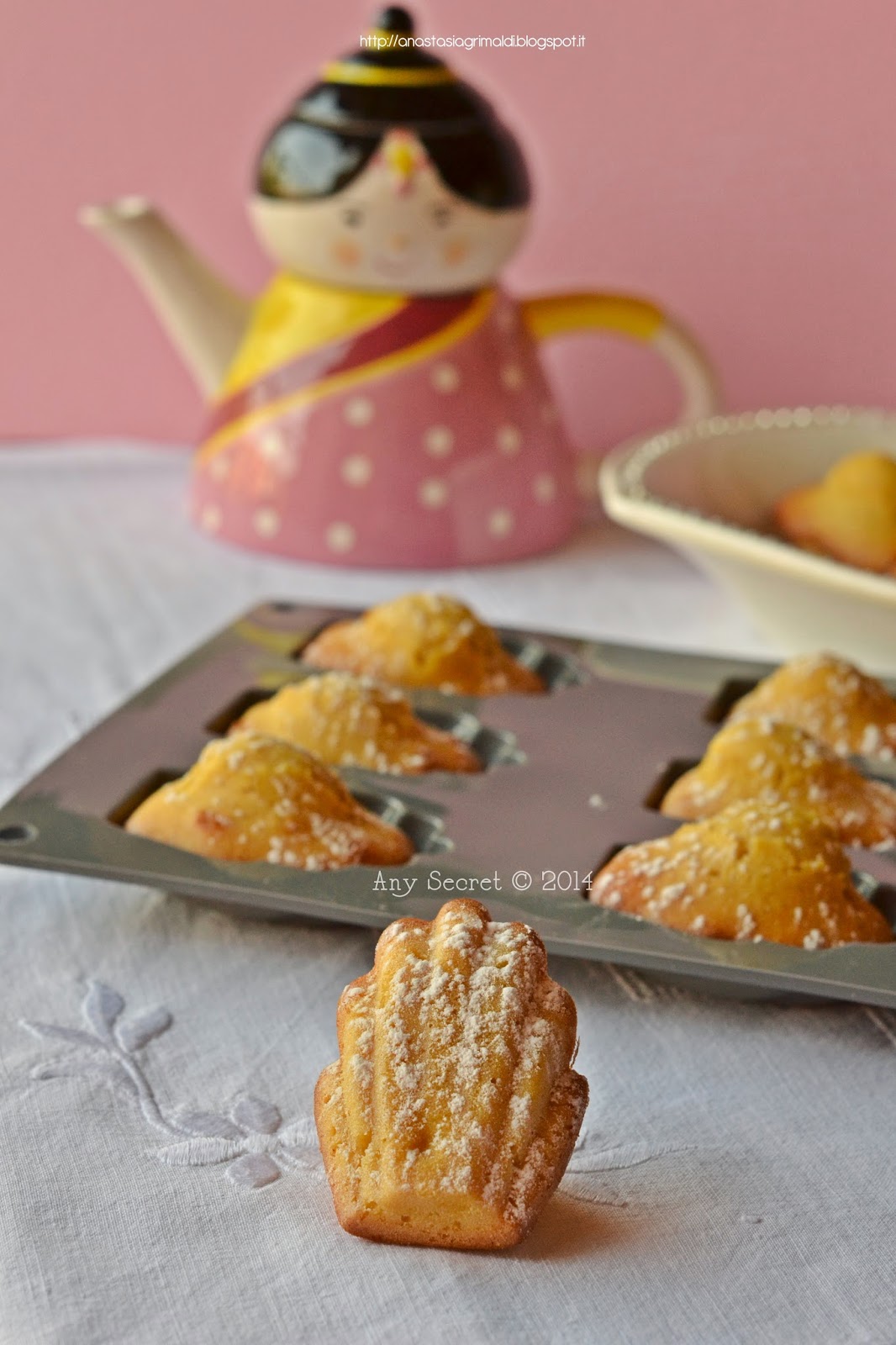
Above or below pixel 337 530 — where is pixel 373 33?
above

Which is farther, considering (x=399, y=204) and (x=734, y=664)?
(x=399, y=204)

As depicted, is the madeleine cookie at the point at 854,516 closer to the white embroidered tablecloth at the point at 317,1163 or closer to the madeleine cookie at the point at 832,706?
the madeleine cookie at the point at 832,706

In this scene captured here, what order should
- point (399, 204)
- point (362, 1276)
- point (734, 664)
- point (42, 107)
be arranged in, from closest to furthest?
point (362, 1276), point (734, 664), point (399, 204), point (42, 107)

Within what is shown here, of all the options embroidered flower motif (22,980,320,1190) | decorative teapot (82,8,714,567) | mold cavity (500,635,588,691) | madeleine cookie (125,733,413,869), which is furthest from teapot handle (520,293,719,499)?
embroidered flower motif (22,980,320,1190)

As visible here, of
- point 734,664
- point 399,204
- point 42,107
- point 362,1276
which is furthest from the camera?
point 42,107

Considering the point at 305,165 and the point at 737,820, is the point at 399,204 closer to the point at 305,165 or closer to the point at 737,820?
the point at 305,165

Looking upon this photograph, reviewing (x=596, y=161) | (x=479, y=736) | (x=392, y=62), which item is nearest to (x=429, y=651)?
(x=479, y=736)

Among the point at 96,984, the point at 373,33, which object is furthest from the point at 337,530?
the point at 96,984

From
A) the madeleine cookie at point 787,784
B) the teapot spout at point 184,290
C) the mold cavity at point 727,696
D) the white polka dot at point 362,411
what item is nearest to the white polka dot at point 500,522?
the white polka dot at point 362,411

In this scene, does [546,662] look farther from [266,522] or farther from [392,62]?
[392,62]
